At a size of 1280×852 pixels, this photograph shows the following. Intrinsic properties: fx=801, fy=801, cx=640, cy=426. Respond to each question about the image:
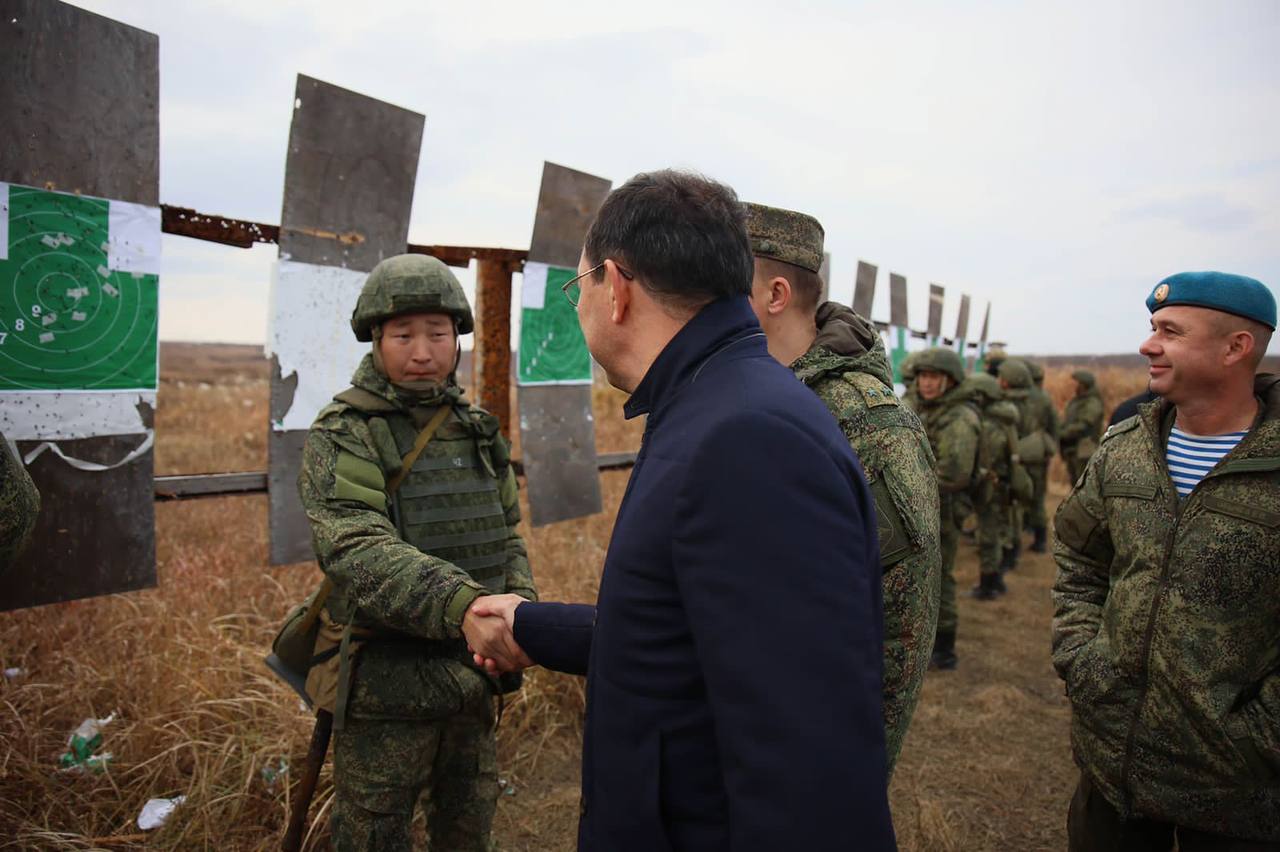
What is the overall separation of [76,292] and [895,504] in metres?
3.02

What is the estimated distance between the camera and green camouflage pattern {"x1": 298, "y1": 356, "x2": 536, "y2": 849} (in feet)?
7.02

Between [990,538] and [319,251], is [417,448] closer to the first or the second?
[319,251]

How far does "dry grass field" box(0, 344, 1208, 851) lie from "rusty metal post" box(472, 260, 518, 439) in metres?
1.24

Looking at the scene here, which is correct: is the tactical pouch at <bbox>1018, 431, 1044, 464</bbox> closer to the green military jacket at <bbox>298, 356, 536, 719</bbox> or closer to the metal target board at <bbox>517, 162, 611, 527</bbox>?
the metal target board at <bbox>517, 162, 611, 527</bbox>

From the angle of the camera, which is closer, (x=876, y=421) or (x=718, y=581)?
(x=718, y=581)

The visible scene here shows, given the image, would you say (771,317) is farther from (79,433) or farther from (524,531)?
(524,531)

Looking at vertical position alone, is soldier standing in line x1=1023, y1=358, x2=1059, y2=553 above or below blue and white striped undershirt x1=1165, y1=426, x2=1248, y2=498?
below

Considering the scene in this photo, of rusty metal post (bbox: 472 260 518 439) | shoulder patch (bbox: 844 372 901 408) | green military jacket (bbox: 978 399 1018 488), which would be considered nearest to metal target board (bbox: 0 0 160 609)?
rusty metal post (bbox: 472 260 518 439)

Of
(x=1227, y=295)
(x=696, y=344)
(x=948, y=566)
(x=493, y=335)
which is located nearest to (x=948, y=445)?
(x=948, y=566)

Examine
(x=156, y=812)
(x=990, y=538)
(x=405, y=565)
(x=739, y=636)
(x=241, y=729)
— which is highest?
(x=739, y=636)

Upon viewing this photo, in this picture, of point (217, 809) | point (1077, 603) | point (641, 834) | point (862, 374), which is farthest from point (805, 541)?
point (217, 809)

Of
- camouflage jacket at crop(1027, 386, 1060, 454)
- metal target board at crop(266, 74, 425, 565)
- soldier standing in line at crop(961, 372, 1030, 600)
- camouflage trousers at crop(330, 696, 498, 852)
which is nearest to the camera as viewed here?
camouflage trousers at crop(330, 696, 498, 852)

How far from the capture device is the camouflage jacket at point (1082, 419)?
9.82 m

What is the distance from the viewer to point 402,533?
94.5 inches
